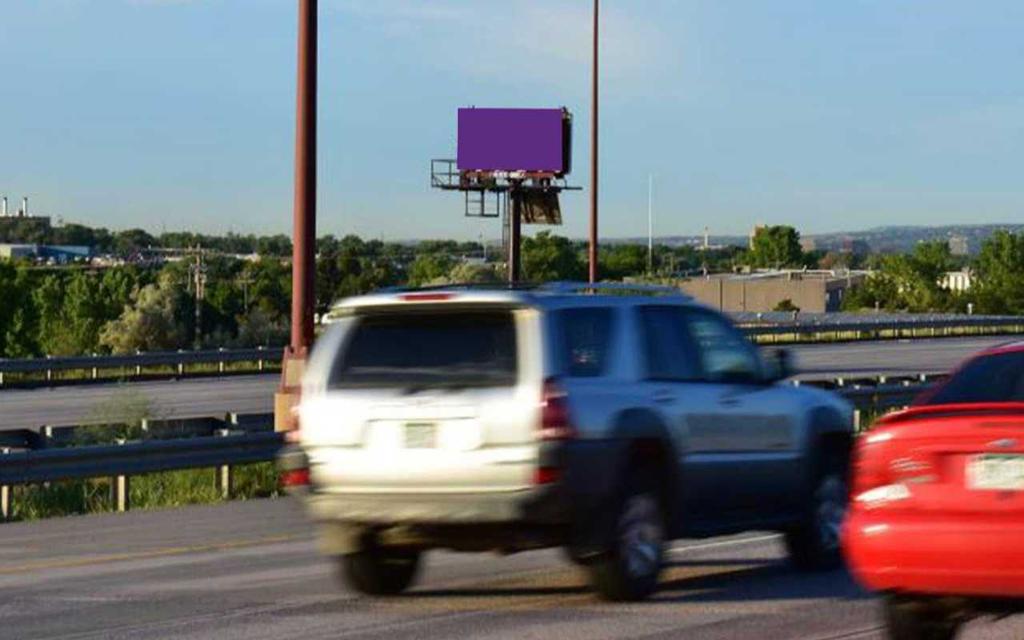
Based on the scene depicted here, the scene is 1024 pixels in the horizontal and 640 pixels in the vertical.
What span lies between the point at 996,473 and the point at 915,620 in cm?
93

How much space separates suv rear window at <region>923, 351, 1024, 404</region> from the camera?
10.2m

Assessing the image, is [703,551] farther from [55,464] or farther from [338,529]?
[55,464]

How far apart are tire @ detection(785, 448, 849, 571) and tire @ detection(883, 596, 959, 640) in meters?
3.94

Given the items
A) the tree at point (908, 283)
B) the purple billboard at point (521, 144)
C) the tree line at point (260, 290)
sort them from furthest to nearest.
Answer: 1. the tree at point (908, 283)
2. the purple billboard at point (521, 144)
3. the tree line at point (260, 290)

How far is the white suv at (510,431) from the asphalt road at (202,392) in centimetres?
1738

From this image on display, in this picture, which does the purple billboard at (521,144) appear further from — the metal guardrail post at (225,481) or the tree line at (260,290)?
the metal guardrail post at (225,481)

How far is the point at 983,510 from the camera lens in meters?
9.59

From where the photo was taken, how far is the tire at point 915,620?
10031 millimetres

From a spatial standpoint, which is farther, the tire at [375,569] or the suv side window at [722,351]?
the suv side window at [722,351]

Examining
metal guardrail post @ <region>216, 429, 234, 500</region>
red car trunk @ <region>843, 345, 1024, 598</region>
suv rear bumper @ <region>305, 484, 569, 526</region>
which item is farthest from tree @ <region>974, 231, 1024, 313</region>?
red car trunk @ <region>843, 345, 1024, 598</region>

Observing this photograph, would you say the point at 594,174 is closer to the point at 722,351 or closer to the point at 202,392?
the point at 202,392

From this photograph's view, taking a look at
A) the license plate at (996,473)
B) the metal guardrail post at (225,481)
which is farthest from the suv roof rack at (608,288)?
the metal guardrail post at (225,481)

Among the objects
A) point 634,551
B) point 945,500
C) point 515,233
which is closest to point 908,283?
point 515,233

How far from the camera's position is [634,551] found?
12391 mm
